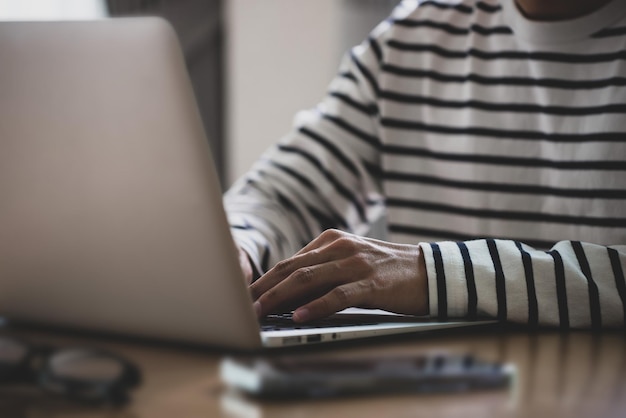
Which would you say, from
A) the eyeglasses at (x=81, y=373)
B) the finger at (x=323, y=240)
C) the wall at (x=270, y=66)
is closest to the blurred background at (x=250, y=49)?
the wall at (x=270, y=66)

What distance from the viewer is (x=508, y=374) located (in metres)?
0.53

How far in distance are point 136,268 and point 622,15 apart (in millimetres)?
913

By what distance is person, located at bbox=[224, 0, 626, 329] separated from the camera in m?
1.20

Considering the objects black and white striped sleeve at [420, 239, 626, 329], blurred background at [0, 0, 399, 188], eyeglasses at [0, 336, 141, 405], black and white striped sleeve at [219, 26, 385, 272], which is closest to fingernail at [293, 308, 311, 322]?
black and white striped sleeve at [420, 239, 626, 329]

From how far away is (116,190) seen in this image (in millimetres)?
556

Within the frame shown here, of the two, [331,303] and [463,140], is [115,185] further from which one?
[463,140]

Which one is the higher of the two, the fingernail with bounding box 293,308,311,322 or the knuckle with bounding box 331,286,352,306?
the knuckle with bounding box 331,286,352,306

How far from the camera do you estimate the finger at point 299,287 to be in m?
0.77

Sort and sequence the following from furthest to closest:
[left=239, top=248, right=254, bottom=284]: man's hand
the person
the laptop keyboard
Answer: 1. the person
2. [left=239, top=248, right=254, bottom=284]: man's hand
3. the laptop keyboard

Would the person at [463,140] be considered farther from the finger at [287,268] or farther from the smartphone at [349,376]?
the smartphone at [349,376]

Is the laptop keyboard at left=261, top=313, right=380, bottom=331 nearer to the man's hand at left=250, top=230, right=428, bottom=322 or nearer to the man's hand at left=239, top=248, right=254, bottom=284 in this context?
the man's hand at left=250, top=230, right=428, bottom=322

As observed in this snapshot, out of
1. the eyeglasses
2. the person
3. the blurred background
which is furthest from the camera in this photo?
the blurred background

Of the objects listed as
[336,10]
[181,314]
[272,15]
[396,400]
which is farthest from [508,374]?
[272,15]

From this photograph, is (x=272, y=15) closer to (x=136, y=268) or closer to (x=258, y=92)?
(x=258, y=92)
